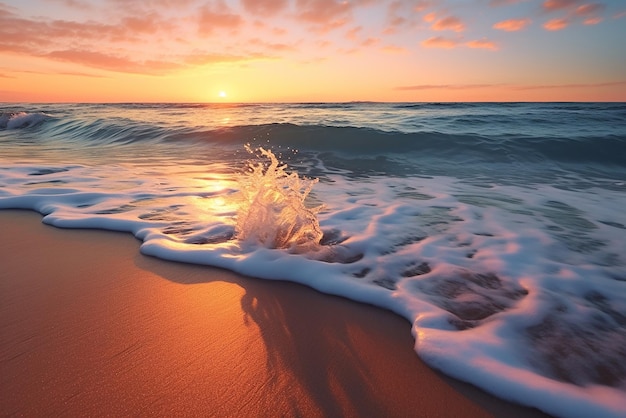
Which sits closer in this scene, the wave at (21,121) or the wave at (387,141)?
the wave at (387,141)

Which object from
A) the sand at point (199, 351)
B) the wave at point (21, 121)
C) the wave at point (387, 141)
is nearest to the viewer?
the sand at point (199, 351)

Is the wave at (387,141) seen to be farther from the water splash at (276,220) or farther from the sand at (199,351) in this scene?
the sand at (199,351)

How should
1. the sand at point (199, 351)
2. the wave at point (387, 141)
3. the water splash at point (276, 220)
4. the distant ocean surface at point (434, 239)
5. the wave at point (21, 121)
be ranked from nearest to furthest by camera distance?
1. the sand at point (199, 351)
2. the distant ocean surface at point (434, 239)
3. the water splash at point (276, 220)
4. the wave at point (387, 141)
5. the wave at point (21, 121)

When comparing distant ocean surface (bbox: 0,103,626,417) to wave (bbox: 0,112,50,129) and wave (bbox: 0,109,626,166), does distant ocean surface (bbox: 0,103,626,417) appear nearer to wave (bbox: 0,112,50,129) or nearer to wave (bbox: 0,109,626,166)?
wave (bbox: 0,109,626,166)

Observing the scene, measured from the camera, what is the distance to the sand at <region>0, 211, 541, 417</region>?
4.98 ft

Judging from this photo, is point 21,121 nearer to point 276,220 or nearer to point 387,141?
point 387,141

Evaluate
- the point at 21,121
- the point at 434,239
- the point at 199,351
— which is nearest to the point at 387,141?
the point at 434,239

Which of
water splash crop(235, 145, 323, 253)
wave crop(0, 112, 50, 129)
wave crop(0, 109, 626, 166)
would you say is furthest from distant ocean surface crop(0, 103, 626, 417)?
wave crop(0, 112, 50, 129)

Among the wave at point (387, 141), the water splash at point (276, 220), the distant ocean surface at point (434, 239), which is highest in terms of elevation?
the water splash at point (276, 220)

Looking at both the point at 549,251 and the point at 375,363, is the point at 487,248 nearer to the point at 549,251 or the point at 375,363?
the point at 549,251

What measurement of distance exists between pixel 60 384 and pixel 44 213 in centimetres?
303

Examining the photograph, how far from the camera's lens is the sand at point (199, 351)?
4.98ft

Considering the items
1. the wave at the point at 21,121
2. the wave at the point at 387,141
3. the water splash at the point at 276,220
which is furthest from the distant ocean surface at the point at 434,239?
the wave at the point at 21,121

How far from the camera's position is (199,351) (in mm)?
1836
